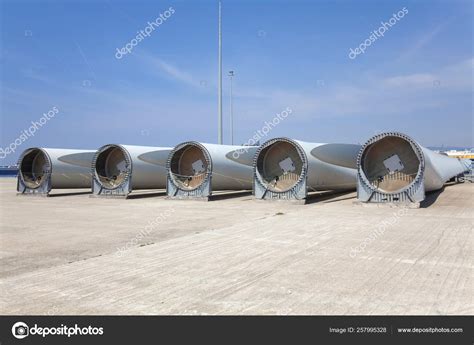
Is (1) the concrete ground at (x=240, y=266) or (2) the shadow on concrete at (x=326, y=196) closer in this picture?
(1) the concrete ground at (x=240, y=266)

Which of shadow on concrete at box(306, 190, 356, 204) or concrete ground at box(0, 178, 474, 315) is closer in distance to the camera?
concrete ground at box(0, 178, 474, 315)

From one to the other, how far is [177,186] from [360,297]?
20469mm

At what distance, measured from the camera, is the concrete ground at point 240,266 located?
605 cm

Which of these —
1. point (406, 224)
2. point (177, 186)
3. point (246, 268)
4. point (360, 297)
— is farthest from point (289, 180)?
point (360, 297)

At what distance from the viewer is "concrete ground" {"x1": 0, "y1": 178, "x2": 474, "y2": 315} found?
6.05 m

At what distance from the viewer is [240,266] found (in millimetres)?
8320

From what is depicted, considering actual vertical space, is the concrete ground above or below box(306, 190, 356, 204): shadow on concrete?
above

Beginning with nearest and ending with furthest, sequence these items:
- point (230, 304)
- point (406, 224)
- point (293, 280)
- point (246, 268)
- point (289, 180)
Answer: point (230, 304)
point (293, 280)
point (246, 268)
point (406, 224)
point (289, 180)

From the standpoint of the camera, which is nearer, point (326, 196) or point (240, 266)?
point (240, 266)

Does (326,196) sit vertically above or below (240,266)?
below

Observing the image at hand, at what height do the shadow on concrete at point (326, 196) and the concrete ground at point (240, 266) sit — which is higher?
the concrete ground at point (240, 266)
